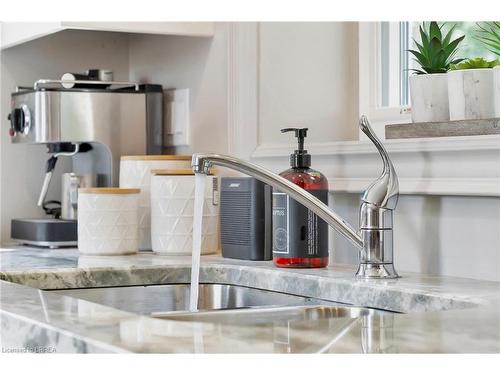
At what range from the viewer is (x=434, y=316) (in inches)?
43.2

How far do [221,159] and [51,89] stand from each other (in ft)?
2.55

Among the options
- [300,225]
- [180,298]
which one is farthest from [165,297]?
[300,225]

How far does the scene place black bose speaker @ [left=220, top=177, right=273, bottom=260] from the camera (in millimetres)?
1895

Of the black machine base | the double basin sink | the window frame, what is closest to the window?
the window frame

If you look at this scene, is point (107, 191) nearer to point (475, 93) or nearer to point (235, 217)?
point (235, 217)

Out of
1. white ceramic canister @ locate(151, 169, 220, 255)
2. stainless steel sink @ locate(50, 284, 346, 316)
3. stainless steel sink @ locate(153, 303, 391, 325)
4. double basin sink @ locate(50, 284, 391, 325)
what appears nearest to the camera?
stainless steel sink @ locate(153, 303, 391, 325)

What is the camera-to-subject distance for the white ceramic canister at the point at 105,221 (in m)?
2.05

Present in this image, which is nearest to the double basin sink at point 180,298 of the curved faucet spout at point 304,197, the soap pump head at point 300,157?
the curved faucet spout at point 304,197

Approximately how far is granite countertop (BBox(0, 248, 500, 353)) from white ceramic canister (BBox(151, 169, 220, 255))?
0.73 feet

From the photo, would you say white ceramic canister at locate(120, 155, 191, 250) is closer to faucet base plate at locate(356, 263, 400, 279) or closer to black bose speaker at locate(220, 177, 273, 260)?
black bose speaker at locate(220, 177, 273, 260)

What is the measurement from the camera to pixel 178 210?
6.74 feet

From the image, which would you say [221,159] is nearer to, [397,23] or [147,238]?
[147,238]

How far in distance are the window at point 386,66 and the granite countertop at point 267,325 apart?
513mm
